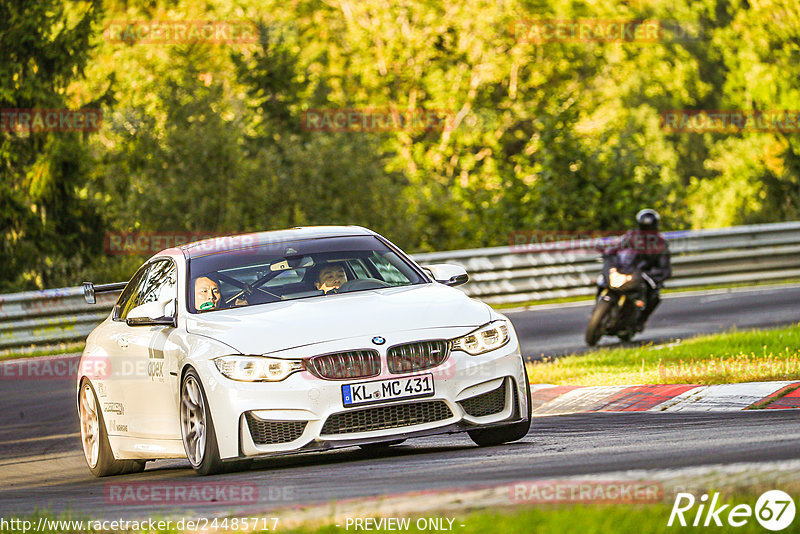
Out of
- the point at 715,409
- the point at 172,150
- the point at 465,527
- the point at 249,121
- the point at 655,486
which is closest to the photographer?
the point at 465,527

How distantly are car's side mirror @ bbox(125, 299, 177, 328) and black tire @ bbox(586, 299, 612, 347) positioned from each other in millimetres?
8240

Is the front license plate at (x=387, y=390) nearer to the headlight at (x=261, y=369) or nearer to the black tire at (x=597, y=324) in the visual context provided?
the headlight at (x=261, y=369)

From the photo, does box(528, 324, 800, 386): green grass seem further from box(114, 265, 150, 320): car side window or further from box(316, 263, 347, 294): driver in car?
box(114, 265, 150, 320): car side window

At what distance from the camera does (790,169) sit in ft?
101

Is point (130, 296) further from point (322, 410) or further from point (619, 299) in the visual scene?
point (619, 299)

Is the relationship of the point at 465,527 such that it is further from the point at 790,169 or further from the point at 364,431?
the point at 790,169

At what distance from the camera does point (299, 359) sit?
7.91 m

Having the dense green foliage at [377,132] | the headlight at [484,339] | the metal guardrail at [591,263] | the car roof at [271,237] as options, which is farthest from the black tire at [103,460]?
the dense green foliage at [377,132]

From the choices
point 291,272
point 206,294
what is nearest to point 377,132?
point 291,272

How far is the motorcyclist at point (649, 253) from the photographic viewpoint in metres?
16.9

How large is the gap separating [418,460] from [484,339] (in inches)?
34.0

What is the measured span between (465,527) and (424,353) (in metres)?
2.97

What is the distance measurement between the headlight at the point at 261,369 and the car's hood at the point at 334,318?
0.06 m

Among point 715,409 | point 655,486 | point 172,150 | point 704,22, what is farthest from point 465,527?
point 704,22
